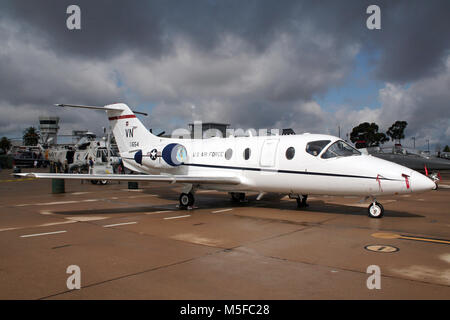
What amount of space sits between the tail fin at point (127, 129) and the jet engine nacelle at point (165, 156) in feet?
2.94

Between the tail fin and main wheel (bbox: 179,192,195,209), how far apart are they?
4436 millimetres

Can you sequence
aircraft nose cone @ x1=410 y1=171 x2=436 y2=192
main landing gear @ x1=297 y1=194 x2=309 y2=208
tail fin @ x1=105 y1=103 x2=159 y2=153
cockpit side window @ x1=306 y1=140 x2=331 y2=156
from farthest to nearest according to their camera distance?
tail fin @ x1=105 y1=103 x2=159 y2=153 < main landing gear @ x1=297 y1=194 x2=309 y2=208 < cockpit side window @ x1=306 y1=140 x2=331 y2=156 < aircraft nose cone @ x1=410 y1=171 x2=436 y2=192

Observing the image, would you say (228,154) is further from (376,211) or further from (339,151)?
(376,211)

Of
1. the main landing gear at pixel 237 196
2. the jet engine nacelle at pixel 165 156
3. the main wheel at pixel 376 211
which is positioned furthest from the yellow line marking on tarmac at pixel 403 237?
the jet engine nacelle at pixel 165 156

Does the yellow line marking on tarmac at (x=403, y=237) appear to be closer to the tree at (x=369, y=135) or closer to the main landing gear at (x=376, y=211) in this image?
the main landing gear at (x=376, y=211)

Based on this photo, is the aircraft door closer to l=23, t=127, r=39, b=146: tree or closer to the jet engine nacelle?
the jet engine nacelle

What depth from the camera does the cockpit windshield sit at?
10.3 metres

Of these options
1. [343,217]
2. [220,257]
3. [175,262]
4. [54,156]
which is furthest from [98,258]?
[54,156]

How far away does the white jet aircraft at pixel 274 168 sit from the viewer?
31.5 feet

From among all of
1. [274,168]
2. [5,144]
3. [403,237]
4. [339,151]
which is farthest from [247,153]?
[5,144]

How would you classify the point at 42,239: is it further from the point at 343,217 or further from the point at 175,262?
the point at 343,217

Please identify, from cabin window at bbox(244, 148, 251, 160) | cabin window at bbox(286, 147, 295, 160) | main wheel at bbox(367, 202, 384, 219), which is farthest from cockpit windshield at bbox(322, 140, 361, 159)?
cabin window at bbox(244, 148, 251, 160)
